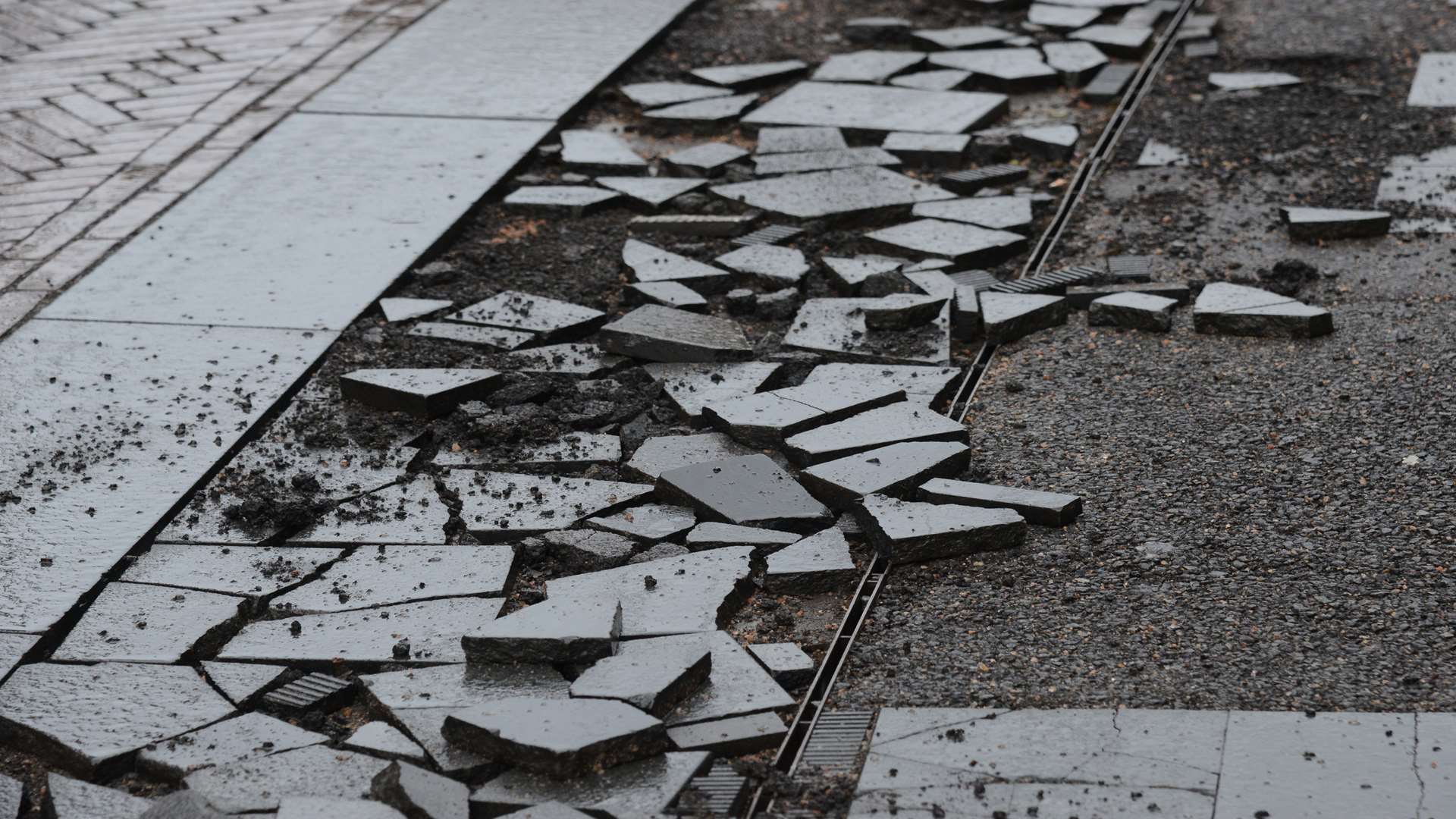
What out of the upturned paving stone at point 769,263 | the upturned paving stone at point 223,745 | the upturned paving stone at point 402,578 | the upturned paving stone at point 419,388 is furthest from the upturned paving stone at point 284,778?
the upturned paving stone at point 769,263

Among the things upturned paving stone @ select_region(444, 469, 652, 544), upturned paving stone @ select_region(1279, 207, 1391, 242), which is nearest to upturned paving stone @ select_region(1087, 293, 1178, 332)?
upturned paving stone @ select_region(1279, 207, 1391, 242)

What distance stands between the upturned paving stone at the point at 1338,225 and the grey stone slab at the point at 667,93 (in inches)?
115

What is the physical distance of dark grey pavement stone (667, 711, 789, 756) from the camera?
10.1 ft

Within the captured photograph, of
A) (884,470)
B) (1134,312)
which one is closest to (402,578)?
(884,470)

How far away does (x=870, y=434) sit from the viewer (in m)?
4.27

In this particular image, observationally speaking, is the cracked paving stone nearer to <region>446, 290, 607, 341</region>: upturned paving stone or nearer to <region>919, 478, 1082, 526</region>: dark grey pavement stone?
<region>919, 478, 1082, 526</region>: dark grey pavement stone

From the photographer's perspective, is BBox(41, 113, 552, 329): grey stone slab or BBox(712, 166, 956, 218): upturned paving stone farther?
BBox(712, 166, 956, 218): upturned paving stone

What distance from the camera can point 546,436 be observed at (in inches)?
174

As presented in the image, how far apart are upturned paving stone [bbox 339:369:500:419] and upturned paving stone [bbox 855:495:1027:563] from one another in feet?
4.61

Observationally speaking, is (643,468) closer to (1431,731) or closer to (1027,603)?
(1027,603)

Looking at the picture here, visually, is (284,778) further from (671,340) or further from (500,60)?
(500,60)

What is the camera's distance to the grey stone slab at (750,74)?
760cm

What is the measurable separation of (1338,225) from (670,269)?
245 cm

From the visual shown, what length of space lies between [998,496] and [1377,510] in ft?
3.07
